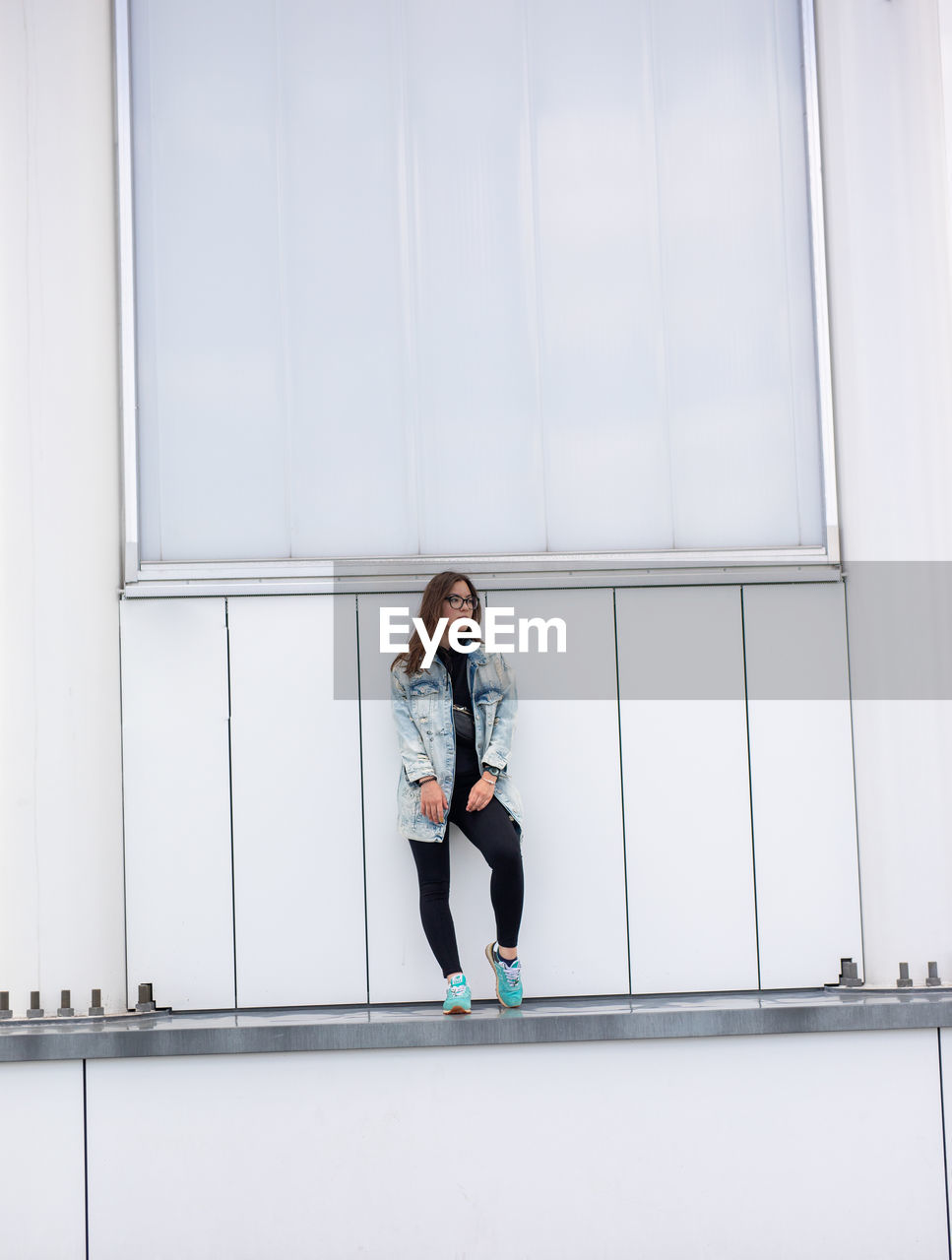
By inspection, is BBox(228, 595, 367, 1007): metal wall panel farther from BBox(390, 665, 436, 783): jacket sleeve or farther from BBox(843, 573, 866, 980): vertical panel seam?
BBox(843, 573, 866, 980): vertical panel seam

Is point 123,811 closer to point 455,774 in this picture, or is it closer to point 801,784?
point 455,774

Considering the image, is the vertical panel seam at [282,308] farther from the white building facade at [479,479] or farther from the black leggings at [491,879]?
the black leggings at [491,879]

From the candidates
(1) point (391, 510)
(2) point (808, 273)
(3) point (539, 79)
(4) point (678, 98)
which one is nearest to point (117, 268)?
(1) point (391, 510)

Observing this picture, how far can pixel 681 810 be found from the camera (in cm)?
403

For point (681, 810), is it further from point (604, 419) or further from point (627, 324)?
point (627, 324)

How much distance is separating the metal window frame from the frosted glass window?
0.20ft

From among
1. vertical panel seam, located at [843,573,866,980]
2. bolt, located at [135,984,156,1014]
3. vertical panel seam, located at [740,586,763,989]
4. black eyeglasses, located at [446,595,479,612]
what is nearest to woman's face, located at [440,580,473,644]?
black eyeglasses, located at [446,595,479,612]

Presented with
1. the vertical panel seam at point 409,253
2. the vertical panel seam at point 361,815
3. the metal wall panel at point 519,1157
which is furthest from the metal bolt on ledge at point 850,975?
the vertical panel seam at point 409,253

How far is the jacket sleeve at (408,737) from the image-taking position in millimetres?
3672

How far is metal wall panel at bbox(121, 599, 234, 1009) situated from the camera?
12.8 ft

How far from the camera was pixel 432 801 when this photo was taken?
3.64 metres

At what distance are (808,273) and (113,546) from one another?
2.65 metres

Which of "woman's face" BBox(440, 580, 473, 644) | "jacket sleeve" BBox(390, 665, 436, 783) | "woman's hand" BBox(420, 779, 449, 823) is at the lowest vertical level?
"woman's hand" BBox(420, 779, 449, 823)

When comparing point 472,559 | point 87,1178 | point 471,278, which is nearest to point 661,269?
point 471,278
